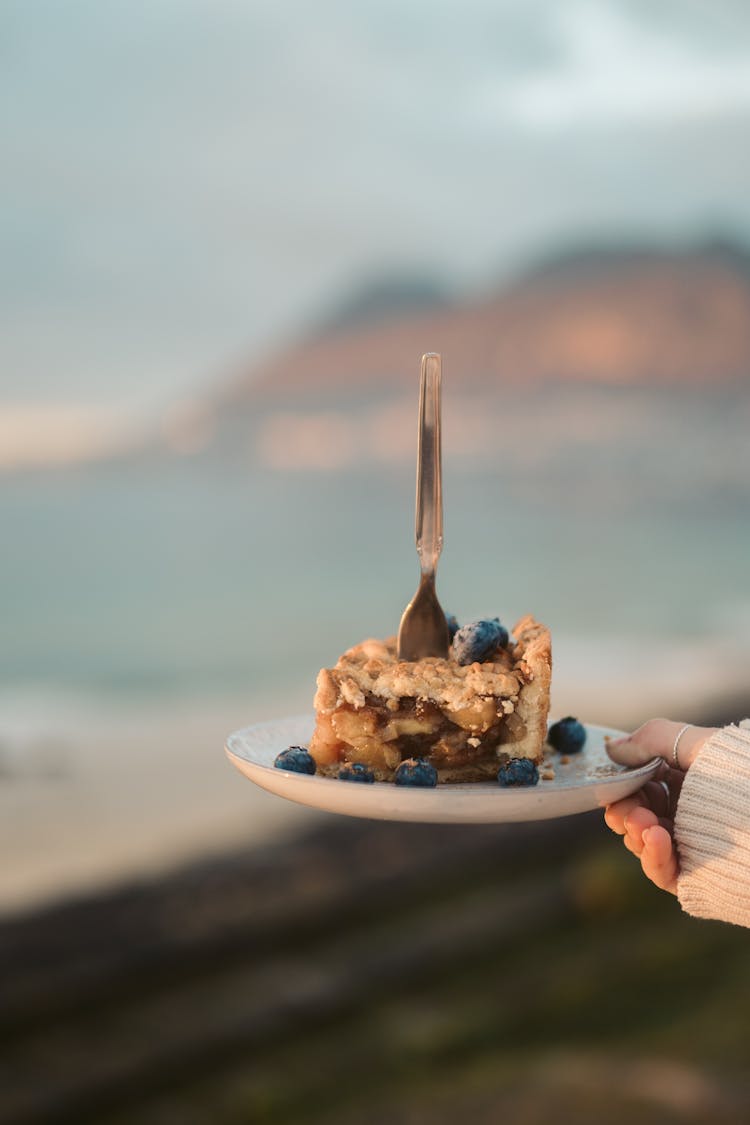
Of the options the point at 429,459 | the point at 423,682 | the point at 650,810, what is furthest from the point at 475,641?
the point at 650,810

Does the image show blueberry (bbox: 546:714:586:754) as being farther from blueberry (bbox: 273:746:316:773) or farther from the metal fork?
blueberry (bbox: 273:746:316:773)

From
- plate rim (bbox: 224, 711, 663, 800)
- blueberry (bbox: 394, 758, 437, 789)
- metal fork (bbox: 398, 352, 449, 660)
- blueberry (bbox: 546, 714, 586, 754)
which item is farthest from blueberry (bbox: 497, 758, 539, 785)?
metal fork (bbox: 398, 352, 449, 660)

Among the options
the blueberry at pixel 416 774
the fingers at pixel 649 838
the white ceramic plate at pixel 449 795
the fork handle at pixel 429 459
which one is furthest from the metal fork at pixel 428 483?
the fingers at pixel 649 838

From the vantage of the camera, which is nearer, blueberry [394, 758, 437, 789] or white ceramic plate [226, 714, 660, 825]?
white ceramic plate [226, 714, 660, 825]

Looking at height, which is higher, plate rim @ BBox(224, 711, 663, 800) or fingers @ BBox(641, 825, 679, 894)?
plate rim @ BBox(224, 711, 663, 800)

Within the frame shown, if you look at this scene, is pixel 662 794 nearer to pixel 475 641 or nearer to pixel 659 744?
pixel 659 744

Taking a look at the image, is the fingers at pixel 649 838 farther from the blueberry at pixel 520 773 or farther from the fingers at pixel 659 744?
the blueberry at pixel 520 773
